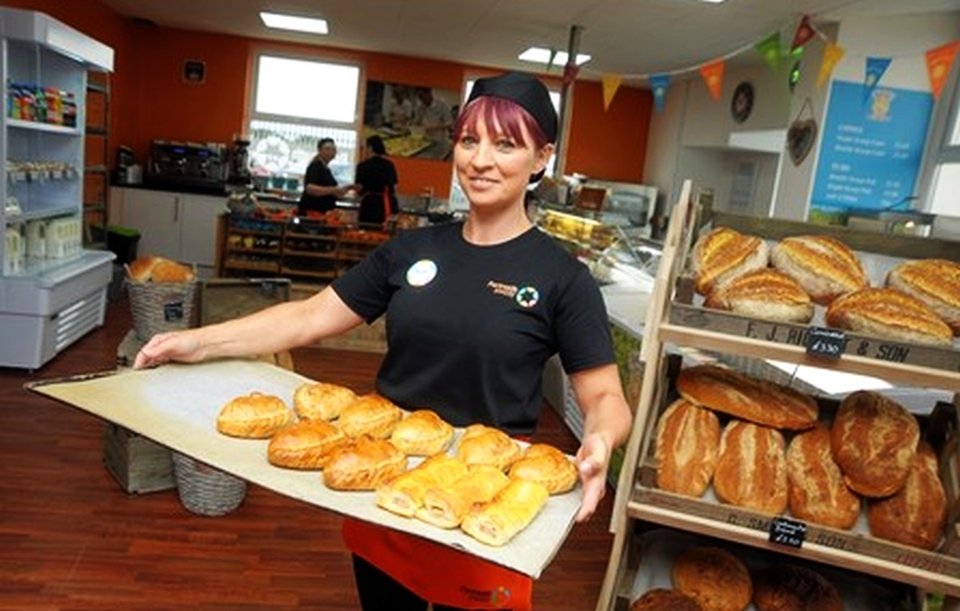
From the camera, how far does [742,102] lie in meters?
7.97

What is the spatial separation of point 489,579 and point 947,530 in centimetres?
84

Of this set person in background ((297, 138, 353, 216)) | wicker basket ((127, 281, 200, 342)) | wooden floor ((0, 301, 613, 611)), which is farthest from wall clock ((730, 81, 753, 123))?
wicker basket ((127, 281, 200, 342))

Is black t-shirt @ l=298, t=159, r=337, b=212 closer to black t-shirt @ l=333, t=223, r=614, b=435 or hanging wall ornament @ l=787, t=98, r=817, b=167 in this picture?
hanging wall ornament @ l=787, t=98, r=817, b=167

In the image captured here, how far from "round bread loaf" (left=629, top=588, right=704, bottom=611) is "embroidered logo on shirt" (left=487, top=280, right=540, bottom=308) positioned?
0.67m

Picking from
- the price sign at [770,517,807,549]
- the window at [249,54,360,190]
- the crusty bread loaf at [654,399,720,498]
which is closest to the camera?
the price sign at [770,517,807,549]

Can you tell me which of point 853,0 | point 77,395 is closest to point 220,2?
point 853,0

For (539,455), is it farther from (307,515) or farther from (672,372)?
(307,515)

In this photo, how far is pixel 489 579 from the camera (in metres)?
1.33

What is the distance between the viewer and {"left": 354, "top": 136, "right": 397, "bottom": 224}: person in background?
7.14m

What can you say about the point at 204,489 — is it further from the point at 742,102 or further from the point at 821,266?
the point at 742,102

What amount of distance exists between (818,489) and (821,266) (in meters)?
0.42

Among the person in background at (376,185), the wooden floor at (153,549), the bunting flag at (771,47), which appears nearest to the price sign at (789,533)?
the wooden floor at (153,549)

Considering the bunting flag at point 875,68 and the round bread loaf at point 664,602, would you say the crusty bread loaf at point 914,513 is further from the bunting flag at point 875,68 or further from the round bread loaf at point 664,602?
the bunting flag at point 875,68

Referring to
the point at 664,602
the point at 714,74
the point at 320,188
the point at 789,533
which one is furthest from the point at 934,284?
the point at 320,188
